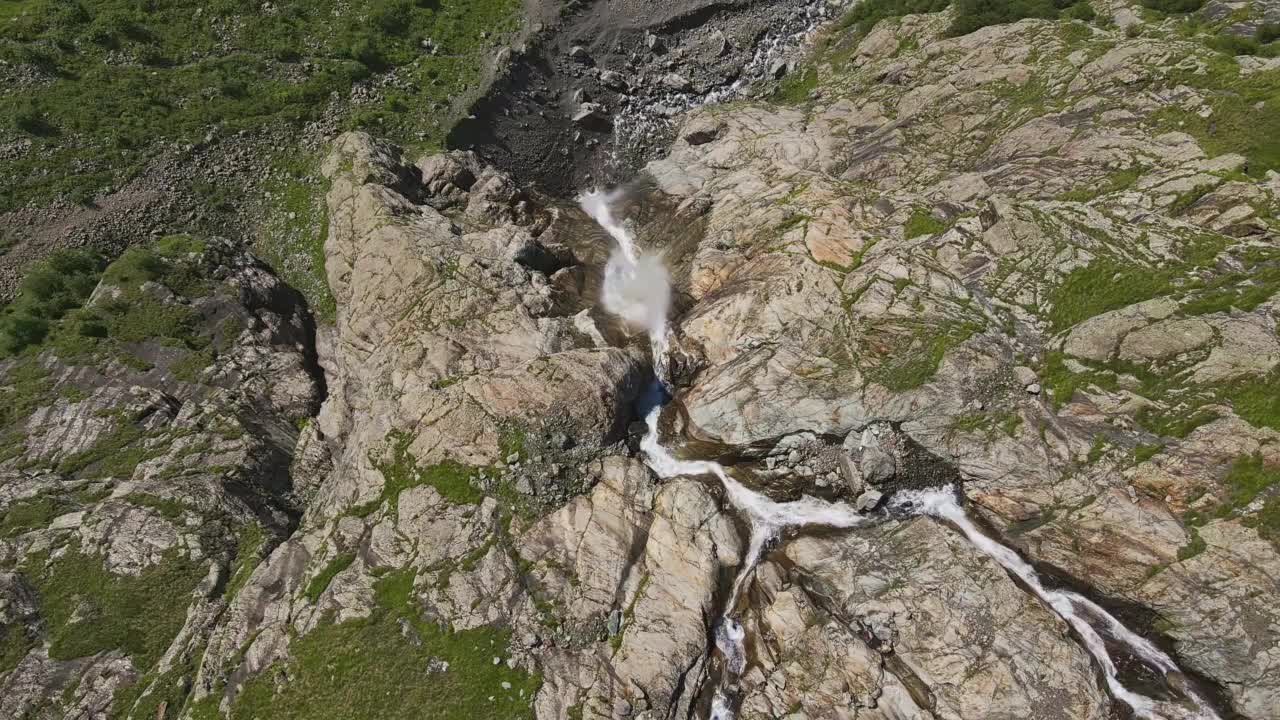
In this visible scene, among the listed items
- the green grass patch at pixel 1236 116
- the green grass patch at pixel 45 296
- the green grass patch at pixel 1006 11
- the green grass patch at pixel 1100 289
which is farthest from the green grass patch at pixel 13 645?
the green grass patch at pixel 1006 11

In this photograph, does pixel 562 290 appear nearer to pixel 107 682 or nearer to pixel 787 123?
pixel 787 123

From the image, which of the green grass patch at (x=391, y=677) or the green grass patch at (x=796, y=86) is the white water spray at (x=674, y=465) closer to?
the green grass patch at (x=391, y=677)

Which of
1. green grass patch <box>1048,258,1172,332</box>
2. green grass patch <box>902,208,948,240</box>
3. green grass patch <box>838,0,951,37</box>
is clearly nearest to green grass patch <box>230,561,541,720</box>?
green grass patch <box>902,208,948,240</box>

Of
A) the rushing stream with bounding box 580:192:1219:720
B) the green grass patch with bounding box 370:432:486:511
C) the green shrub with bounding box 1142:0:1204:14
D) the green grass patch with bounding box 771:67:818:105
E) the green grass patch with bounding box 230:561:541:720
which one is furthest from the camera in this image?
the green grass patch with bounding box 771:67:818:105

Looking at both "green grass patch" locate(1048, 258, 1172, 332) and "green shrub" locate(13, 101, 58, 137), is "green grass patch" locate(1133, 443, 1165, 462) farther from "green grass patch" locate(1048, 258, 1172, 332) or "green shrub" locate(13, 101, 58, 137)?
"green shrub" locate(13, 101, 58, 137)

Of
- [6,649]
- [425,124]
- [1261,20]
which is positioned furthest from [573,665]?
[1261,20]

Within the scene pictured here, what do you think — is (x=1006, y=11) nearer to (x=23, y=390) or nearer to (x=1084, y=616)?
(x=1084, y=616)

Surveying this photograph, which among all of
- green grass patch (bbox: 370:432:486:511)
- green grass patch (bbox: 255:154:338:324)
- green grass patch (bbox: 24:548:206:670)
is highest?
green grass patch (bbox: 255:154:338:324)
